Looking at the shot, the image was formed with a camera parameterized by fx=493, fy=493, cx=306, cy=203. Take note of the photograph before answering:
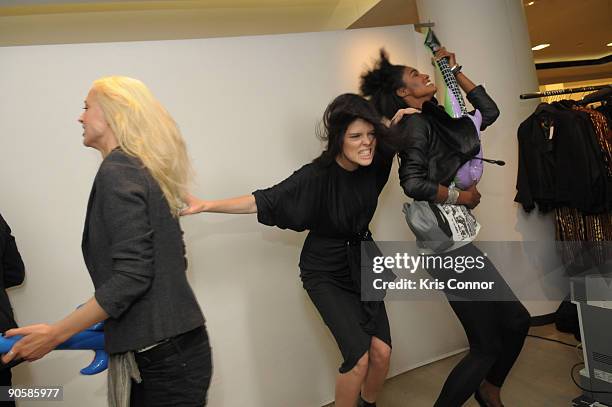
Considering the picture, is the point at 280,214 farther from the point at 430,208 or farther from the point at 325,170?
the point at 430,208

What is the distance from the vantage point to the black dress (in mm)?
2027

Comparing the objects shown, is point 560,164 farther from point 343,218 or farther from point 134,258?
point 134,258

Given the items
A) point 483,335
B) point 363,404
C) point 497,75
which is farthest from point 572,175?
point 363,404

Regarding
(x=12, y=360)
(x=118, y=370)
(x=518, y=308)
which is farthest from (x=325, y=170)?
(x=12, y=360)

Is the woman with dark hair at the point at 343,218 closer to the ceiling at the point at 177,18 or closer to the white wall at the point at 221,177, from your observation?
the white wall at the point at 221,177

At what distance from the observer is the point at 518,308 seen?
2.02 m

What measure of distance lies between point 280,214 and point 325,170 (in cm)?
27

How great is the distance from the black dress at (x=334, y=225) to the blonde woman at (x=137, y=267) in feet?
2.55

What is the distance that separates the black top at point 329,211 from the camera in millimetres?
2045

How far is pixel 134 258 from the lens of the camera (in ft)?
3.75

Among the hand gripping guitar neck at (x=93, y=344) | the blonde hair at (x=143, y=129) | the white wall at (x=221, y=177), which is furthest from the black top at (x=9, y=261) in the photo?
the blonde hair at (x=143, y=129)

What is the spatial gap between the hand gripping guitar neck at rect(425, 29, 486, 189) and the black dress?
0.33m

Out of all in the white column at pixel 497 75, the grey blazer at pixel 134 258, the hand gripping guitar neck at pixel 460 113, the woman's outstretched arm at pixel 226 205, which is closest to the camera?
the grey blazer at pixel 134 258

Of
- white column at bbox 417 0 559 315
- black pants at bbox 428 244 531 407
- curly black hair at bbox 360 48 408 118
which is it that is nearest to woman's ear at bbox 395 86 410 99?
curly black hair at bbox 360 48 408 118
